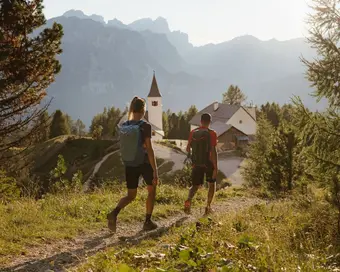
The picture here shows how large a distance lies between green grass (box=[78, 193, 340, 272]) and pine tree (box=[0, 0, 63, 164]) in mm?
5380

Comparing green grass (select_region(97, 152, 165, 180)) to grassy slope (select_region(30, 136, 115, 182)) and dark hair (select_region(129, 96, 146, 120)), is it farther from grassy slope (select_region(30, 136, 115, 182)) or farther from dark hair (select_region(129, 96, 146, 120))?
dark hair (select_region(129, 96, 146, 120))

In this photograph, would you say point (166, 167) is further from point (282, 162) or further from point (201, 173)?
point (201, 173)

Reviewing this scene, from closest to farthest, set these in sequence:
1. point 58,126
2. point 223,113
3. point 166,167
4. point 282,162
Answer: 1. point 282,162
2. point 166,167
3. point 58,126
4. point 223,113

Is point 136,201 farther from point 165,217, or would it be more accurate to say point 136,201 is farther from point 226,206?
point 226,206

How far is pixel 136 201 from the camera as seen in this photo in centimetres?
864

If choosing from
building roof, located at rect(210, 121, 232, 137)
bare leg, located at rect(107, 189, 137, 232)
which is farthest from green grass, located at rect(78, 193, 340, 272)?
building roof, located at rect(210, 121, 232, 137)

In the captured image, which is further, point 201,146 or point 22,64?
point 22,64

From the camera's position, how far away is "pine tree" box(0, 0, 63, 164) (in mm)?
8609

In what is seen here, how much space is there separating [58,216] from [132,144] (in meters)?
2.43

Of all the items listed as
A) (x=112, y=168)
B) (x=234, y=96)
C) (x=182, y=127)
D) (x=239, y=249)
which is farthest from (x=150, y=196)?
(x=234, y=96)

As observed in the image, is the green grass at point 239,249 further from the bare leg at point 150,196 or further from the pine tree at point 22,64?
the pine tree at point 22,64

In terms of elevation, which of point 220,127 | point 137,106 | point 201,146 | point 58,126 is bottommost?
point 220,127

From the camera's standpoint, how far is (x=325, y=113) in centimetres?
681

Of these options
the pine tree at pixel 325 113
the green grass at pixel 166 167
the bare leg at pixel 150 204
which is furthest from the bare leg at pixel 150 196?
the green grass at pixel 166 167
